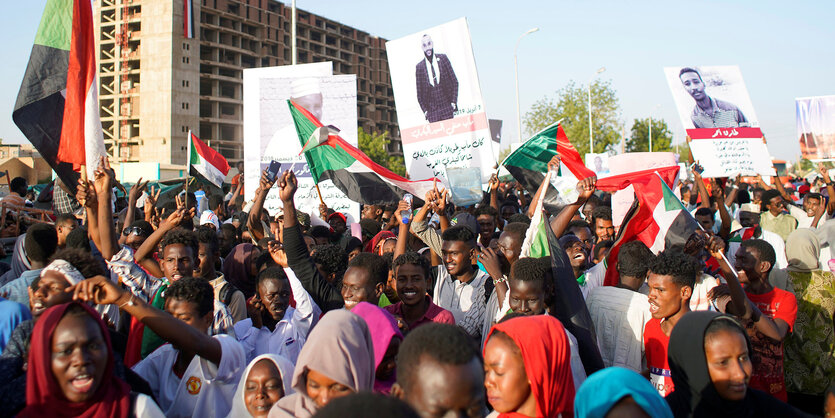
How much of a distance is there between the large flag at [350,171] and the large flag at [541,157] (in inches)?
36.3

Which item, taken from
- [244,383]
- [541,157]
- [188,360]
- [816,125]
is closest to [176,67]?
[816,125]

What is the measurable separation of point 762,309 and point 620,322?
120 cm

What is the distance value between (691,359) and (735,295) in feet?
3.90

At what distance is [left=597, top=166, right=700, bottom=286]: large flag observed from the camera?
4957 millimetres

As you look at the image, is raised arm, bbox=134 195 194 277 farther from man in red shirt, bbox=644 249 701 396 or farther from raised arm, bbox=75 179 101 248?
man in red shirt, bbox=644 249 701 396

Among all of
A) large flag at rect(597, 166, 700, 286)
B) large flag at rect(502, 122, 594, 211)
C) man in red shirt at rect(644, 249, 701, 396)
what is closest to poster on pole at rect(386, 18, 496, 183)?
large flag at rect(502, 122, 594, 211)

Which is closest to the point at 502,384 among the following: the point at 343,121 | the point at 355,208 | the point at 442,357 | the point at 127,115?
the point at 442,357

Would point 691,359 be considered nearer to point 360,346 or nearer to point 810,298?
point 360,346

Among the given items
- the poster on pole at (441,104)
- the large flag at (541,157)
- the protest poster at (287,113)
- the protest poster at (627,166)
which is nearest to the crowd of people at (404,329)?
the large flag at (541,157)

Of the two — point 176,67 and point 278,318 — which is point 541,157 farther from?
point 176,67

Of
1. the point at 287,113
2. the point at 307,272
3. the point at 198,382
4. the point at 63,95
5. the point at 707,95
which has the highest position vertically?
the point at 707,95

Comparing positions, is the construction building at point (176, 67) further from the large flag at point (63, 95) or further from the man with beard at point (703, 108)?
the large flag at point (63, 95)

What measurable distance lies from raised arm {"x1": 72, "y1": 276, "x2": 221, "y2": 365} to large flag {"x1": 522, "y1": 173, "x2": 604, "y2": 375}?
180 centimetres

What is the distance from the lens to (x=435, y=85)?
319 inches
